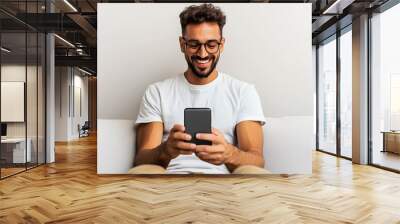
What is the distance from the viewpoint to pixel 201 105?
625cm

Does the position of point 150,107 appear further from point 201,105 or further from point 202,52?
point 202,52

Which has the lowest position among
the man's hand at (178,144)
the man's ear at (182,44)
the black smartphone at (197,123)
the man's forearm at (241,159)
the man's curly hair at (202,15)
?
the man's forearm at (241,159)

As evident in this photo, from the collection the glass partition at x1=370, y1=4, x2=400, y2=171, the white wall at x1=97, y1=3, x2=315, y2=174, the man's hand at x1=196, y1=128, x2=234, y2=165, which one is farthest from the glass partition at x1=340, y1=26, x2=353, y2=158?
A: the man's hand at x1=196, y1=128, x2=234, y2=165

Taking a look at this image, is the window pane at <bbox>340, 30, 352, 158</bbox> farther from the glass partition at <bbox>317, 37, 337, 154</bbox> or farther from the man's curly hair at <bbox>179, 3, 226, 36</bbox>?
the man's curly hair at <bbox>179, 3, 226, 36</bbox>

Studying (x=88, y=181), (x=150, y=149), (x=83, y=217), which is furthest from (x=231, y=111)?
(x=83, y=217)

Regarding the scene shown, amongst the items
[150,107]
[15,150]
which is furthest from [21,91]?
[150,107]

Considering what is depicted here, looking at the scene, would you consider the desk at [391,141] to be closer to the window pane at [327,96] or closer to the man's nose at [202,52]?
the window pane at [327,96]

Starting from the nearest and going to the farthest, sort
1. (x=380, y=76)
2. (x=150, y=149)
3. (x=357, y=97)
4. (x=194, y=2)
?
(x=150, y=149)
(x=194, y=2)
(x=380, y=76)
(x=357, y=97)

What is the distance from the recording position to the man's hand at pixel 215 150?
6.01m

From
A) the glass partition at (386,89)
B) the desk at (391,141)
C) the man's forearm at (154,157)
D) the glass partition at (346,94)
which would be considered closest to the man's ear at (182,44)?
the man's forearm at (154,157)

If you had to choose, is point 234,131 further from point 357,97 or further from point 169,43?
point 357,97

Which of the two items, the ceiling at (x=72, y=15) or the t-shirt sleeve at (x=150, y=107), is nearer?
the t-shirt sleeve at (x=150, y=107)

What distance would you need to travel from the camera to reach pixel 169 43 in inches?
256

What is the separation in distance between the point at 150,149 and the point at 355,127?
4588mm
